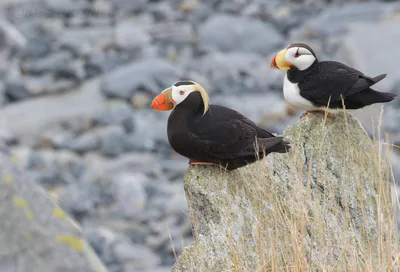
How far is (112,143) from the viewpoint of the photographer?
47.1 ft

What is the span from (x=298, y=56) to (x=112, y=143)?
367 inches

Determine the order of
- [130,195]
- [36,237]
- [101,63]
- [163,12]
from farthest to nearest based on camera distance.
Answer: [163,12] < [101,63] < [130,195] < [36,237]

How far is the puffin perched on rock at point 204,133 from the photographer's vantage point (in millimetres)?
4582

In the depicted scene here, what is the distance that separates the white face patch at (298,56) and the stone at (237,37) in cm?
1411

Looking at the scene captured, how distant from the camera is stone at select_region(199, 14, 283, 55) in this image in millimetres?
Result: 19562

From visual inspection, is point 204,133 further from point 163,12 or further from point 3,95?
point 163,12

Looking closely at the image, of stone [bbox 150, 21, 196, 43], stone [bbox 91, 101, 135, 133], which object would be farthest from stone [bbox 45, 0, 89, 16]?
stone [bbox 91, 101, 135, 133]

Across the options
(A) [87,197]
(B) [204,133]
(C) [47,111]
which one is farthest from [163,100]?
(C) [47,111]

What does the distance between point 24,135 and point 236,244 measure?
36.3 ft

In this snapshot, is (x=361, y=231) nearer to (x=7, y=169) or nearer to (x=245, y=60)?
(x=7, y=169)

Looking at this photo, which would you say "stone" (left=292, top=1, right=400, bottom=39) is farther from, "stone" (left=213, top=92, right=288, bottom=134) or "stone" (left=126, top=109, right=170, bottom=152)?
"stone" (left=126, top=109, right=170, bottom=152)

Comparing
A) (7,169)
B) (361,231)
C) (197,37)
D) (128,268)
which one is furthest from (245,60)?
(361,231)

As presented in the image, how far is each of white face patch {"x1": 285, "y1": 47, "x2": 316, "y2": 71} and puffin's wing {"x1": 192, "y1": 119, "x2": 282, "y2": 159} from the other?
0.72 meters

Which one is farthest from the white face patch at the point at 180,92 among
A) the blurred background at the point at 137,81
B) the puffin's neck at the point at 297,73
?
the blurred background at the point at 137,81
